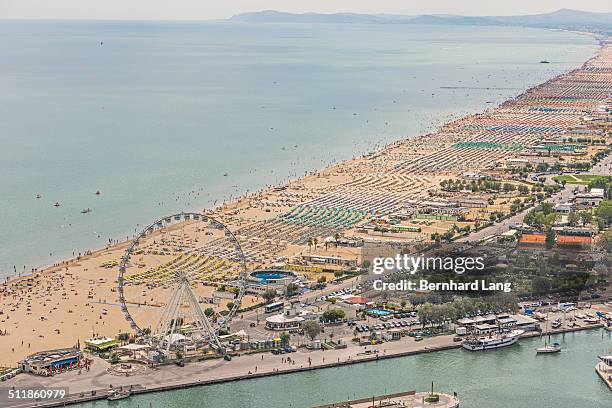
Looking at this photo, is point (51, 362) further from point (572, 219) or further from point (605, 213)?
point (605, 213)

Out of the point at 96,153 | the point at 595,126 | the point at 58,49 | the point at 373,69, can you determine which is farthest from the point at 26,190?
the point at 58,49

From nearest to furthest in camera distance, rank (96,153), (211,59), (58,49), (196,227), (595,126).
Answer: (196,227)
(96,153)
(595,126)
(211,59)
(58,49)

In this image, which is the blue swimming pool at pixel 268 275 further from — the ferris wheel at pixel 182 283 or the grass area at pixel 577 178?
the grass area at pixel 577 178

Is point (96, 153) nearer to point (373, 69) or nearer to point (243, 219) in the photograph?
point (243, 219)

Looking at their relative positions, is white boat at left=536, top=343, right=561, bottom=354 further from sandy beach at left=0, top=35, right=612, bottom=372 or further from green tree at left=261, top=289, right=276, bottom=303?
green tree at left=261, top=289, right=276, bottom=303

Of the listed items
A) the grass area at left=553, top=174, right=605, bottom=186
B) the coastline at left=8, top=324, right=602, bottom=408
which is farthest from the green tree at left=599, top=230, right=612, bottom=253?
the grass area at left=553, top=174, right=605, bottom=186

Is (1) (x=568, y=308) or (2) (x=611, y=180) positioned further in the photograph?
(2) (x=611, y=180)

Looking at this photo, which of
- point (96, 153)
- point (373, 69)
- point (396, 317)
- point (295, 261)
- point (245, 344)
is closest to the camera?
point (245, 344)
